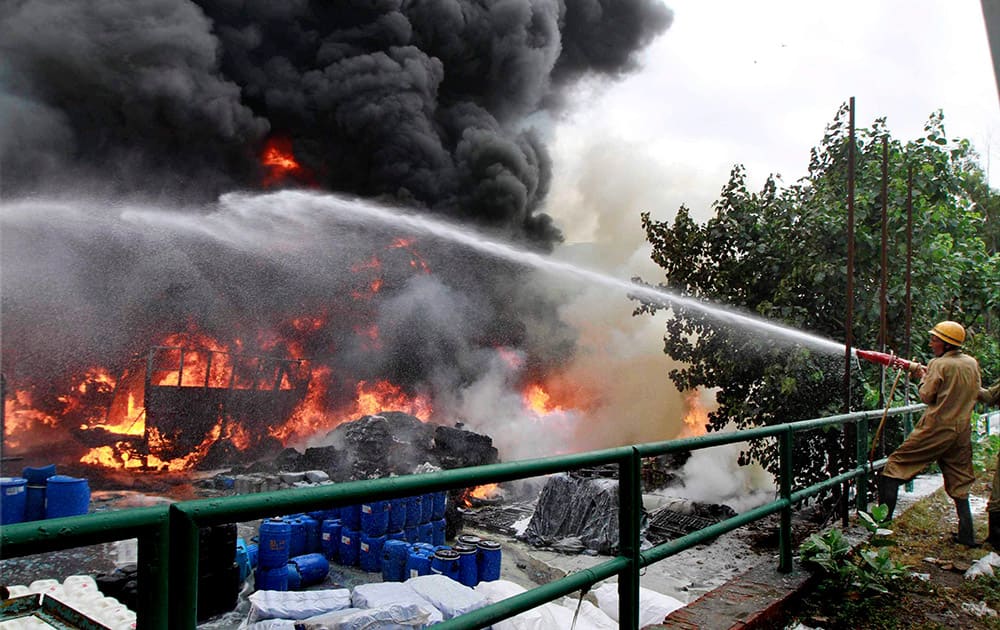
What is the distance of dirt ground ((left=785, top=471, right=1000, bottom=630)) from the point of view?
3.29 meters

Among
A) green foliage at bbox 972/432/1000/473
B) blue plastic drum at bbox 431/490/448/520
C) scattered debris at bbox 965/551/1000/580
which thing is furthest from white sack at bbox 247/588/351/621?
green foliage at bbox 972/432/1000/473

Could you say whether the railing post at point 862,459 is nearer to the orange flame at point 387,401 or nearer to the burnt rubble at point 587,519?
the burnt rubble at point 587,519

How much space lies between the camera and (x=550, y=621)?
418 cm

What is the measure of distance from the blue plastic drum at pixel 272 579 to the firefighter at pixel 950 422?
581 centimetres

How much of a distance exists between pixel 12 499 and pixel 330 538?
12.2 ft

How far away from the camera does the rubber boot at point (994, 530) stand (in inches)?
185

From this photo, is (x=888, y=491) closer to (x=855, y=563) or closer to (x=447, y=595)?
(x=855, y=563)

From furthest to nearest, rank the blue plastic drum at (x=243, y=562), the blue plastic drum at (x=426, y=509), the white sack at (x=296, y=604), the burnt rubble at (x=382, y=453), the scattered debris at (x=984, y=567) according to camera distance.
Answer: the burnt rubble at (x=382, y=453)
the blue plastic drum at (x=426, y=509)
the blue plastic drum at (x=243, y=562)
the white sack at (x=296, y=604)
the scattered debris at (x=984, y=567)

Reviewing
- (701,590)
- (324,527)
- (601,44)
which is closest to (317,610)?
(324,527)

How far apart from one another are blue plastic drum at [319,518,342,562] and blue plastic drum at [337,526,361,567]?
0.24ft

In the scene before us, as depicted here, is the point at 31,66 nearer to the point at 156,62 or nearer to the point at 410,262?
the point at 156,62

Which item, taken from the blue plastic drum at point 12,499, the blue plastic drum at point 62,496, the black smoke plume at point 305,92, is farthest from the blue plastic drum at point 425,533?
the black smoke plume at point 305,92

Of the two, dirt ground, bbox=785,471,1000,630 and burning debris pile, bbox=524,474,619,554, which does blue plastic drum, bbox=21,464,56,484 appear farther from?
dirt ground, bbox=785,471,1000,630

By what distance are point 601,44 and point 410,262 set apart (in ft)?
48.5
